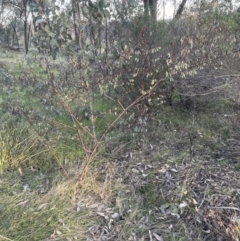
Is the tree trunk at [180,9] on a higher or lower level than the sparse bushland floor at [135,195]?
higher

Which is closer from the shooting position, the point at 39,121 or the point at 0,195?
the point at 0,195

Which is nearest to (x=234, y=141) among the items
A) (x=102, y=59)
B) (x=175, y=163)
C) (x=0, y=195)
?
(x=175, y=163)

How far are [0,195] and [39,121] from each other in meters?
0.84

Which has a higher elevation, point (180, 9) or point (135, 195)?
point (180, 9)

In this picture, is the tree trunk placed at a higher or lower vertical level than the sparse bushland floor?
higher

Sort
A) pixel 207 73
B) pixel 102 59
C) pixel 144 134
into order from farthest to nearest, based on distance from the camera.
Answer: pixel 207 73
pixel 144 134
pixel 102 59

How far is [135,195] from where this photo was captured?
9.83ft

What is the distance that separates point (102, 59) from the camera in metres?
3.17

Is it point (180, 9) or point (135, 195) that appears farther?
point (180, 9)

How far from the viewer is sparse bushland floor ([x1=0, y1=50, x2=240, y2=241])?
2.52m

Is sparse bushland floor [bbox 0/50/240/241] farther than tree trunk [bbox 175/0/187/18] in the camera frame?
No

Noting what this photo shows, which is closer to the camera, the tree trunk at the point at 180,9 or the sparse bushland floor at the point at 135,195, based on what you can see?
the sparse bushland floor at the point at 135,195

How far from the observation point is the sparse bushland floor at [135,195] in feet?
8.27

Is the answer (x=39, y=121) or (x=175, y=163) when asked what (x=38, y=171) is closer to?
(x=39, y=121)
